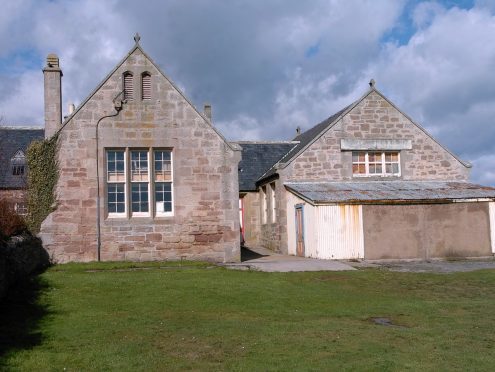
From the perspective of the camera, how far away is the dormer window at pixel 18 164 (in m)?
32.2

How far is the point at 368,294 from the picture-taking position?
46.2 feet

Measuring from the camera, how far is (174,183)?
20.5 m

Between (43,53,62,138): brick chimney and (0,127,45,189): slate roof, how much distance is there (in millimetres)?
11529

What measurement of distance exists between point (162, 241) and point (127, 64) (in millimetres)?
6500

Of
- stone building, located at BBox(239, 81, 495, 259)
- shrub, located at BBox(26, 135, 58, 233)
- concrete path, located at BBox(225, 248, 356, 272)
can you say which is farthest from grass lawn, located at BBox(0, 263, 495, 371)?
stone building, located at BBox(239, 81, 495, 259)

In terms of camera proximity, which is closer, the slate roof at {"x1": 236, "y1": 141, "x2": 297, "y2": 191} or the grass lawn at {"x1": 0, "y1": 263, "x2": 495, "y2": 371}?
the grass lawn at {"x1": 0, "y1": 263, "x2": 495, "y2": 371}

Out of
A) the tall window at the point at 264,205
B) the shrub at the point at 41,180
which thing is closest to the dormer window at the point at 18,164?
the shrub at the point at 41,180

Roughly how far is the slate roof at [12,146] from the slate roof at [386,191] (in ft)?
53.8

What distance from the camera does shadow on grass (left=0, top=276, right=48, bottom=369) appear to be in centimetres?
861

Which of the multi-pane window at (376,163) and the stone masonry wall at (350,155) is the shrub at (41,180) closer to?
the stone masonry wall at (350,155)

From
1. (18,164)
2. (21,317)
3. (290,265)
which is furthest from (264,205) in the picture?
(21,317)

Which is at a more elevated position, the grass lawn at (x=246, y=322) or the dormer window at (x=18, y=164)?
the dormer window at (x=18, y=164)

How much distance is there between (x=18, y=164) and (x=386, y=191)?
20843 mm

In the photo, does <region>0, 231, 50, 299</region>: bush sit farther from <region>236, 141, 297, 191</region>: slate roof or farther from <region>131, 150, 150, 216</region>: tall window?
<region>236, 141, 297, 191</region>: slate roof
